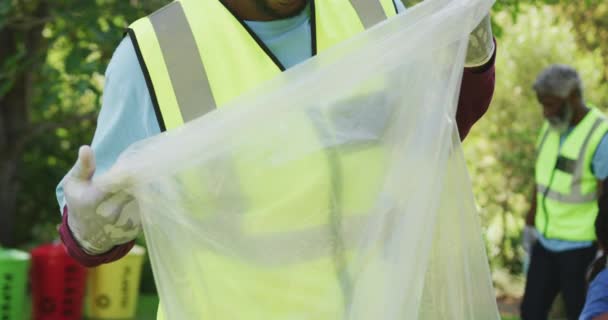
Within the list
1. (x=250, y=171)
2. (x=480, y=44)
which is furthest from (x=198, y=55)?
(x=480, y=44)

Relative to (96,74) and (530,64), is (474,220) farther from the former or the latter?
(530,64)

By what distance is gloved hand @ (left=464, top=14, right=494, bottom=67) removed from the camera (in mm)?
2092

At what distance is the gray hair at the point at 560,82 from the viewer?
627cm

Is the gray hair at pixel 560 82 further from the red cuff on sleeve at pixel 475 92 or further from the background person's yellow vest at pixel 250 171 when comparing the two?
the background person's yellow vest at pixel 250 171

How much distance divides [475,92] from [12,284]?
5.52m

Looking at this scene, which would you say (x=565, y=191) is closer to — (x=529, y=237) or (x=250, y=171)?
(x=529, y=237)

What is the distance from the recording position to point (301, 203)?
1905 millimetres

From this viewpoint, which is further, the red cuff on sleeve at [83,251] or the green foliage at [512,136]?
the green foliage at [512,136]

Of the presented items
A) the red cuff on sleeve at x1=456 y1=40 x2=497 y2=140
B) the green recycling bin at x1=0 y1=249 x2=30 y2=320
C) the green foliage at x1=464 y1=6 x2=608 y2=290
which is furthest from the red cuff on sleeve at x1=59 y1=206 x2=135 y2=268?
the green foliage at x1=464 y1=6 x2=608 y2=290

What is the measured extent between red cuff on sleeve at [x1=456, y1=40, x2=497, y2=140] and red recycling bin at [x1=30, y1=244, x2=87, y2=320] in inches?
230

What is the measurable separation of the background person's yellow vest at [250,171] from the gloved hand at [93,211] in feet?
0.36

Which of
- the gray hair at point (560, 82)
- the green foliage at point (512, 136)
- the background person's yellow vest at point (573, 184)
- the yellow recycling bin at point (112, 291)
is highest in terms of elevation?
the gray hair at point (560, 82)

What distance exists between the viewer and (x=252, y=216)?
74.9 inches

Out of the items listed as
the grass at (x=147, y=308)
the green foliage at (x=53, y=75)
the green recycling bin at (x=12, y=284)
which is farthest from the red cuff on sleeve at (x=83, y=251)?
the grass at (x=147, y=308)
